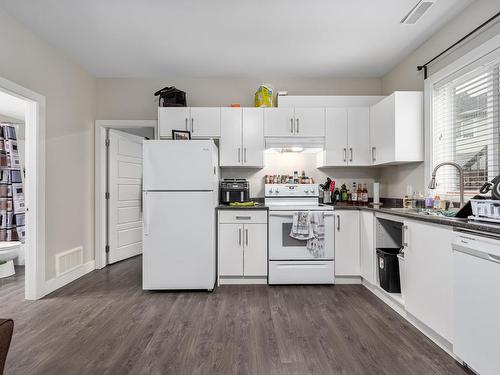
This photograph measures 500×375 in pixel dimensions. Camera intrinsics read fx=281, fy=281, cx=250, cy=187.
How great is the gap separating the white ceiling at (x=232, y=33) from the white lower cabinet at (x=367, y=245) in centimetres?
Answer: 185

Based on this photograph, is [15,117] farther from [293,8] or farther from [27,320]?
[293,8]

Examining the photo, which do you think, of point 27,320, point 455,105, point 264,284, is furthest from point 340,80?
point 27,320

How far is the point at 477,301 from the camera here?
1558mm

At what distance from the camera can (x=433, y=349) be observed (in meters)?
1.92

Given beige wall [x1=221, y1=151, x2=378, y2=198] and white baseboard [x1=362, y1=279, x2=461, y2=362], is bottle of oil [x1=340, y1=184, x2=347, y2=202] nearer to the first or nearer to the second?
beige wall [x1=221, y1=151, x2=378, y2=198]

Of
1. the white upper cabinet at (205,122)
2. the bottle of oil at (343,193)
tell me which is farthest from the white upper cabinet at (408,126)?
the white upper cabinet at (205,122)

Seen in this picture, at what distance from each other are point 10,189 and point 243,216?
338cm

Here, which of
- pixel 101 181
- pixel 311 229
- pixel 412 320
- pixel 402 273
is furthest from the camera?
pixel 101 181

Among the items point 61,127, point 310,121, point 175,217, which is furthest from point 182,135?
point 310,121

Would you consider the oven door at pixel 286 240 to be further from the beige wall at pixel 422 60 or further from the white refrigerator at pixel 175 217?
the beige wall at pixel 422 60

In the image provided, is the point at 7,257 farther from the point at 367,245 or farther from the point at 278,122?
the point at 367,245

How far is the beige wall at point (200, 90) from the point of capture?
154 inches

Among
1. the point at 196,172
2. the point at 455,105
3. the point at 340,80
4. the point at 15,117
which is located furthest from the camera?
the point at 15,117

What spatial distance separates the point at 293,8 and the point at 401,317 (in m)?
2.80
